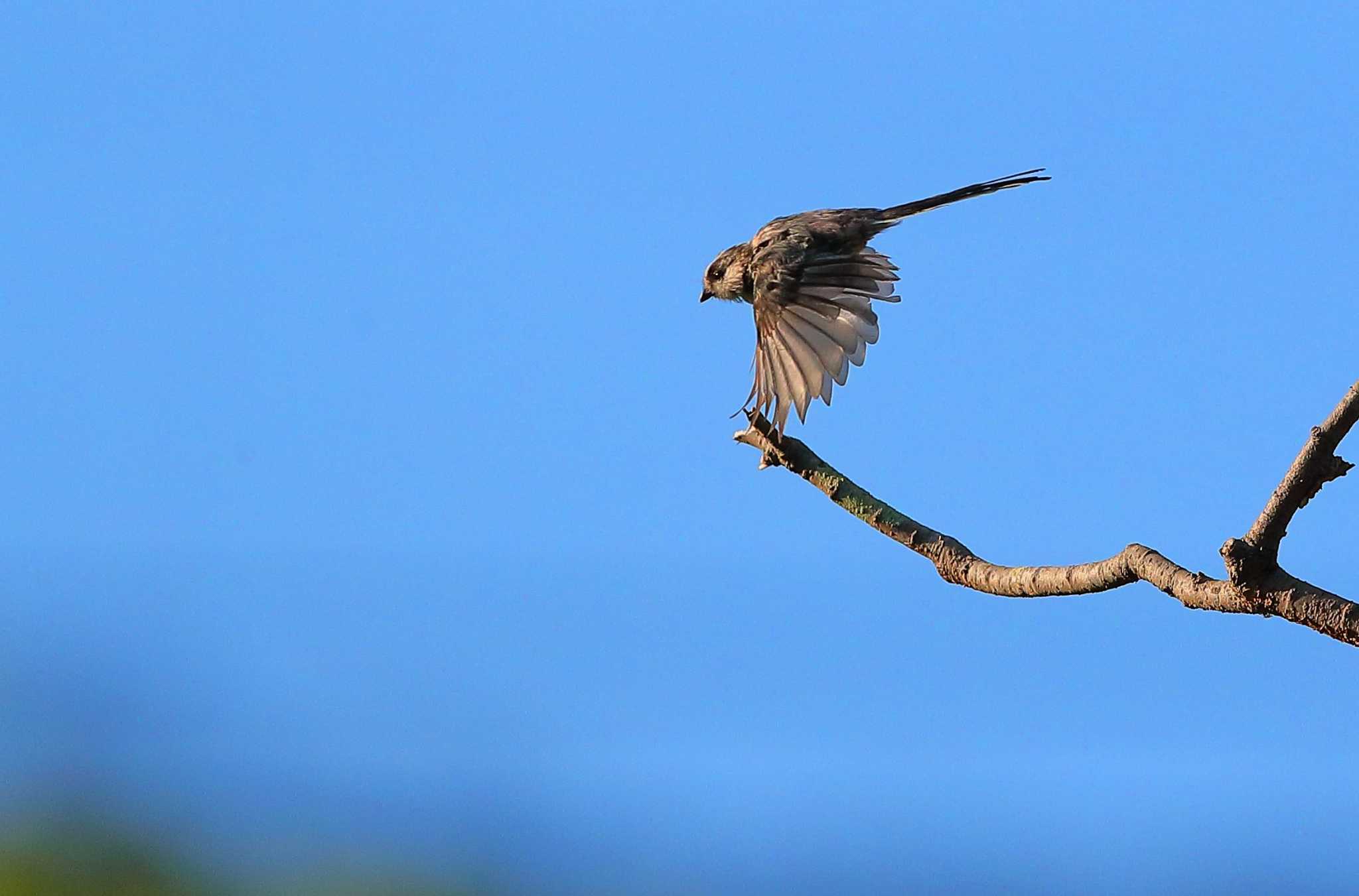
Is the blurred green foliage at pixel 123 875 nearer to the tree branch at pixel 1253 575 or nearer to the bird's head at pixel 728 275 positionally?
the bird's head at pixel 728 275

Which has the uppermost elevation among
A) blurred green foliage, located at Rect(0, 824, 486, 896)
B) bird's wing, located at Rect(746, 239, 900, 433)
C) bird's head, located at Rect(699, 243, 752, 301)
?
bird's head, located at Rect(699, 243, 752, 301)

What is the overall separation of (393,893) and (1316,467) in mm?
5829

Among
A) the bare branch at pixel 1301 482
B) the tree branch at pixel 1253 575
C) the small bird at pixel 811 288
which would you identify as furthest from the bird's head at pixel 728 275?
the bare branch at pixel 1301 482

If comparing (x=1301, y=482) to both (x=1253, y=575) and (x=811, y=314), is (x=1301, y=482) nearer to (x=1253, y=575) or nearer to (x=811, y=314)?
(x=1253, y=575)

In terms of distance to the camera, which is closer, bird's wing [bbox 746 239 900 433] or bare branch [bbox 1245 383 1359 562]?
bare branch [bbox 1245 383 1359 562]

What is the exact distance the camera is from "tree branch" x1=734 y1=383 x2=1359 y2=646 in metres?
2.56

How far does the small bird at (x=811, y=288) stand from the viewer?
642 cm

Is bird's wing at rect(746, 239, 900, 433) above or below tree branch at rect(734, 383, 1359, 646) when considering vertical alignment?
above

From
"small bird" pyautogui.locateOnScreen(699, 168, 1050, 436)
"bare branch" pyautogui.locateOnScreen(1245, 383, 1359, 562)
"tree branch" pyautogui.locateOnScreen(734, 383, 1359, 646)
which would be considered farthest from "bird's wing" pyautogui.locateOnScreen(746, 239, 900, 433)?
"bare branch" pyautogui.locateOnScreen(1245, 383, 1359, 562)

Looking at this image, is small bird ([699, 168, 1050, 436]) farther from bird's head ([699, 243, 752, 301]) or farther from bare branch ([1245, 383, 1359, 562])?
bare branch ([1245, 383, 1359, 562])

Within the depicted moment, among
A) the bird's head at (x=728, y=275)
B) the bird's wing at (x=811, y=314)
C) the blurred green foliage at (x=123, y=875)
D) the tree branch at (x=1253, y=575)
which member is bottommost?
the blurred green foliage at (x=123, y=875)

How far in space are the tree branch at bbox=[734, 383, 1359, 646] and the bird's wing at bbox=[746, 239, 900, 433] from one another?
110 inches

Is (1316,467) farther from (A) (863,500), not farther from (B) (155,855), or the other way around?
(B) (155,855)

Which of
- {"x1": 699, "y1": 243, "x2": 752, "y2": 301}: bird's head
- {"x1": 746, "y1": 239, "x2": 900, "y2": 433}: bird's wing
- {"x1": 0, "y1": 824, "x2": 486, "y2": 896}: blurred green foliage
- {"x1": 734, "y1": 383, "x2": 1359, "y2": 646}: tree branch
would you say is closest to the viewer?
{"x1": 734, "y1": 383, "x2": 1359, "y2": 646}: tree branch
